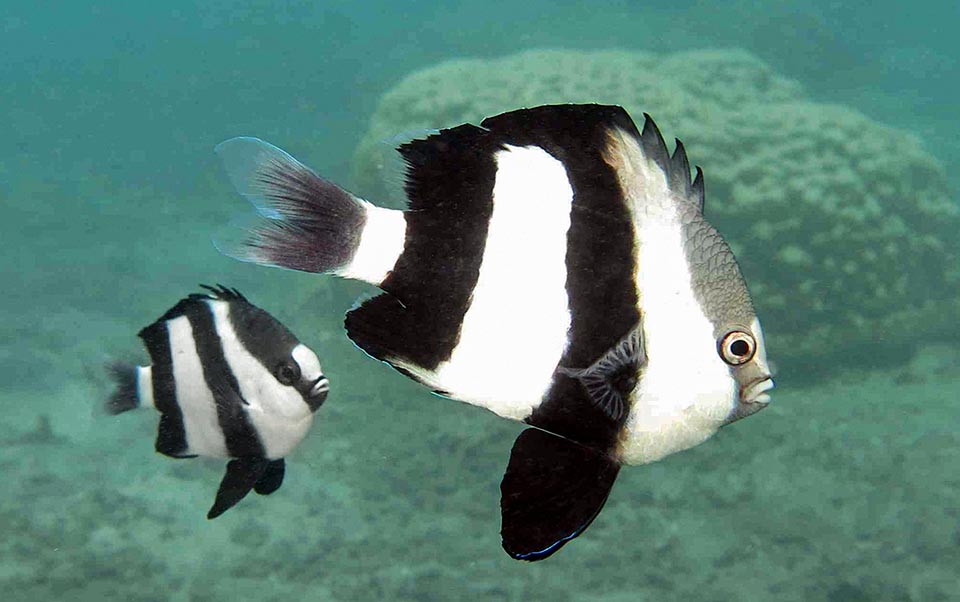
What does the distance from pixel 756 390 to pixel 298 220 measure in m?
0.70

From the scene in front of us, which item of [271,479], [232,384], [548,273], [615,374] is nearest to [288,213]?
[548,273]

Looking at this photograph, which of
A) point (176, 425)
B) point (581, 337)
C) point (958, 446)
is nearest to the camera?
point (581, 337)

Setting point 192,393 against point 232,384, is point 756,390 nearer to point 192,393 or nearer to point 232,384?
point 232,384

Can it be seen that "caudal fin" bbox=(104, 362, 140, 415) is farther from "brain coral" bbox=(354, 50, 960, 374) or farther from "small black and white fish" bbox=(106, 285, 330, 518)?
"brain coral" bbox=(354, 50, 960, 374)

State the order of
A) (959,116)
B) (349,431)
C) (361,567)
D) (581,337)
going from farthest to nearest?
(959,116)
(349,431)
(361,567)
(581,337)

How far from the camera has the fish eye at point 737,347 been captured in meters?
1.02

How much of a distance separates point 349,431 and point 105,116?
97.8 feet

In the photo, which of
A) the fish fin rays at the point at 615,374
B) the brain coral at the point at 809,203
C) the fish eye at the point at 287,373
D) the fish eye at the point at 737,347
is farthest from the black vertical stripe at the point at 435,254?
the brain coral at the point at 809,203

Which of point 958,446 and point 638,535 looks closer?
point 638,535

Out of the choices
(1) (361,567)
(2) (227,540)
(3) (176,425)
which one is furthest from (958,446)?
(3) (176,425)

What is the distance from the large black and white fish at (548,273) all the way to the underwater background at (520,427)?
0.09 meters

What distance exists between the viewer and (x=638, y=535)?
6.11 meters

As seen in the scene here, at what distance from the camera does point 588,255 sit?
1019 millimetres

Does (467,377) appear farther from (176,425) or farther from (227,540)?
(227,540)
